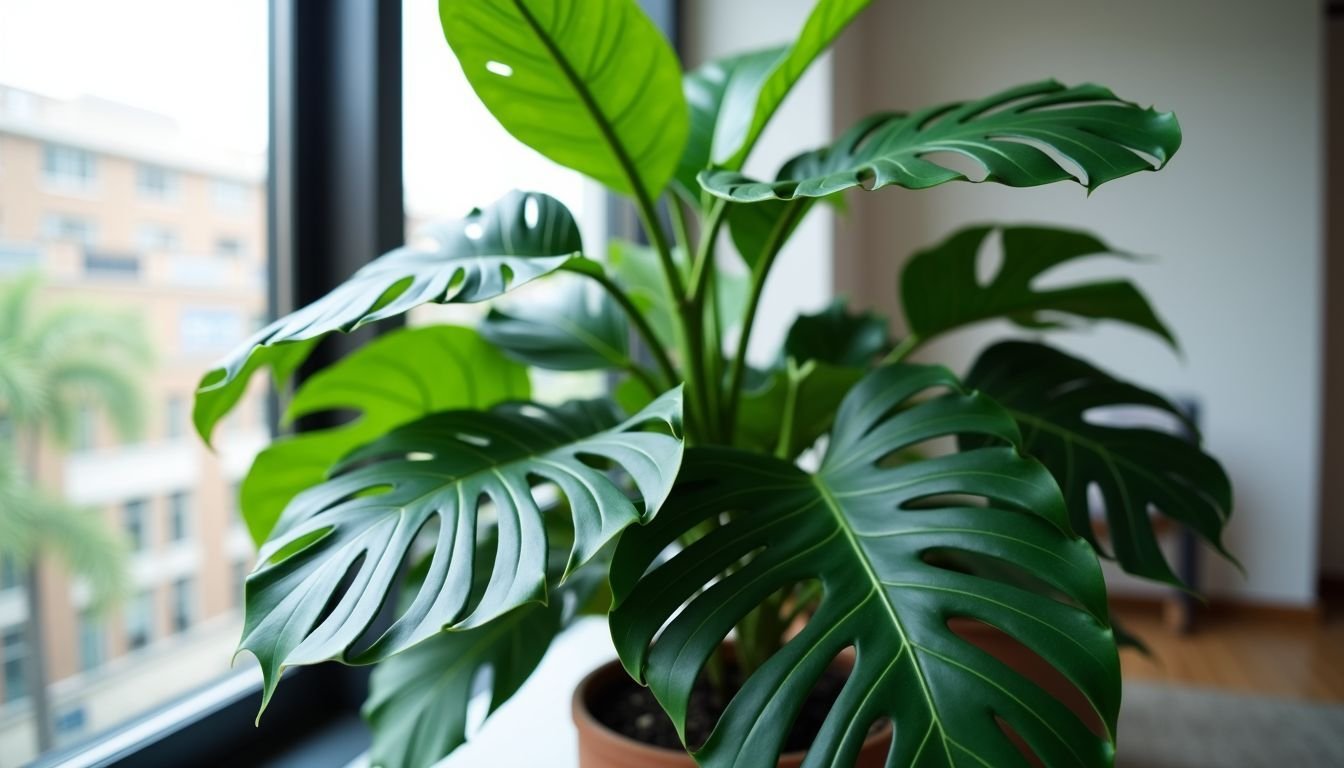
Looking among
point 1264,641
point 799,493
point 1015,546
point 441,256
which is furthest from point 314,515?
point 1264,641

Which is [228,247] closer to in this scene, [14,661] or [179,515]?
[179,515]

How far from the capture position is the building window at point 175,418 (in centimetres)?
107

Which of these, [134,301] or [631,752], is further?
[134,301]

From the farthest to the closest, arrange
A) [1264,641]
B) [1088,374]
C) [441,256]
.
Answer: [1264,641]
[1088,374]
[441,256]

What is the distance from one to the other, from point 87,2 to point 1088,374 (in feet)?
3.62

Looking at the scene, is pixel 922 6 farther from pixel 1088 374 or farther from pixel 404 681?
pixel 404 681

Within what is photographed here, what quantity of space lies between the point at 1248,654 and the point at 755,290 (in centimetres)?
269

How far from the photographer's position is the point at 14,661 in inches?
34.3

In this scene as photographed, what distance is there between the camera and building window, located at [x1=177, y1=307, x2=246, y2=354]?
1089mm

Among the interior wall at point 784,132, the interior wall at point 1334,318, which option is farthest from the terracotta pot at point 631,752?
the interior wall at point 1334,318

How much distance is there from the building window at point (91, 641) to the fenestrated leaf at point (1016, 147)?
32.2 inches

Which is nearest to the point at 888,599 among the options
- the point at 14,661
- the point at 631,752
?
the point at 631,752

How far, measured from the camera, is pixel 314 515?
637mm

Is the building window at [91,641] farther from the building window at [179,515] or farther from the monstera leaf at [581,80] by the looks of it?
the monstera leaf at [581,80]
